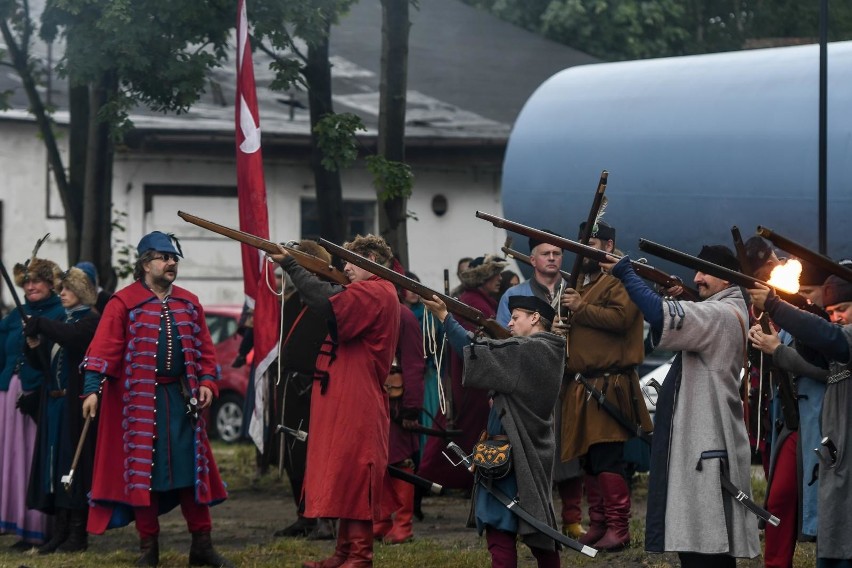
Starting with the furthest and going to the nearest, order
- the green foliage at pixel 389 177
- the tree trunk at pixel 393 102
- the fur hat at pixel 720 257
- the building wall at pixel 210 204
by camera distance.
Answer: the building wall at pixel 210 204
the tree trunk at pixel 393 102
the green foliage at pixel 389 177
the fur hat at pixel 720 257

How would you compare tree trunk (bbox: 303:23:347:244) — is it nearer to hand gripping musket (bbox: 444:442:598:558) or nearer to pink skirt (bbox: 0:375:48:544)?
pink skirt (bbox: 0:375:48:544)

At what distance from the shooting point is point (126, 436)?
28.8ft

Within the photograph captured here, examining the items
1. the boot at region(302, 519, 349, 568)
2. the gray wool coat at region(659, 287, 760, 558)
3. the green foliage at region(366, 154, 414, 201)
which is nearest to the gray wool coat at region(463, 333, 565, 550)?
the gray wool coat at region(659, 287, 760, 558)

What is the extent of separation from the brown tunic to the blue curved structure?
1917mm

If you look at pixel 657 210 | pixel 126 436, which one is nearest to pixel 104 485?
pixel 126 436

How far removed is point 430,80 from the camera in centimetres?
2752

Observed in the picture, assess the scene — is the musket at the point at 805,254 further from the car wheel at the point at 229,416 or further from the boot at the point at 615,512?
the car wheel at the point at 229,416

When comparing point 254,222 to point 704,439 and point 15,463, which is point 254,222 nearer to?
point 15,463

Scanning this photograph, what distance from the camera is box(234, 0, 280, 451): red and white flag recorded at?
10.5 m

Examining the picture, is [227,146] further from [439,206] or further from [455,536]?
[455,536]

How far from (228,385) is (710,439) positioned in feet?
36.4

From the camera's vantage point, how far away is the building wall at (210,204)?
2234 centimetres

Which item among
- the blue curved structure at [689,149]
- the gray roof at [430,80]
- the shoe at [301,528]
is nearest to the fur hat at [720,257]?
the blue curved structure at [689,149]

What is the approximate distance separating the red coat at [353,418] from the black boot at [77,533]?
2.06m
